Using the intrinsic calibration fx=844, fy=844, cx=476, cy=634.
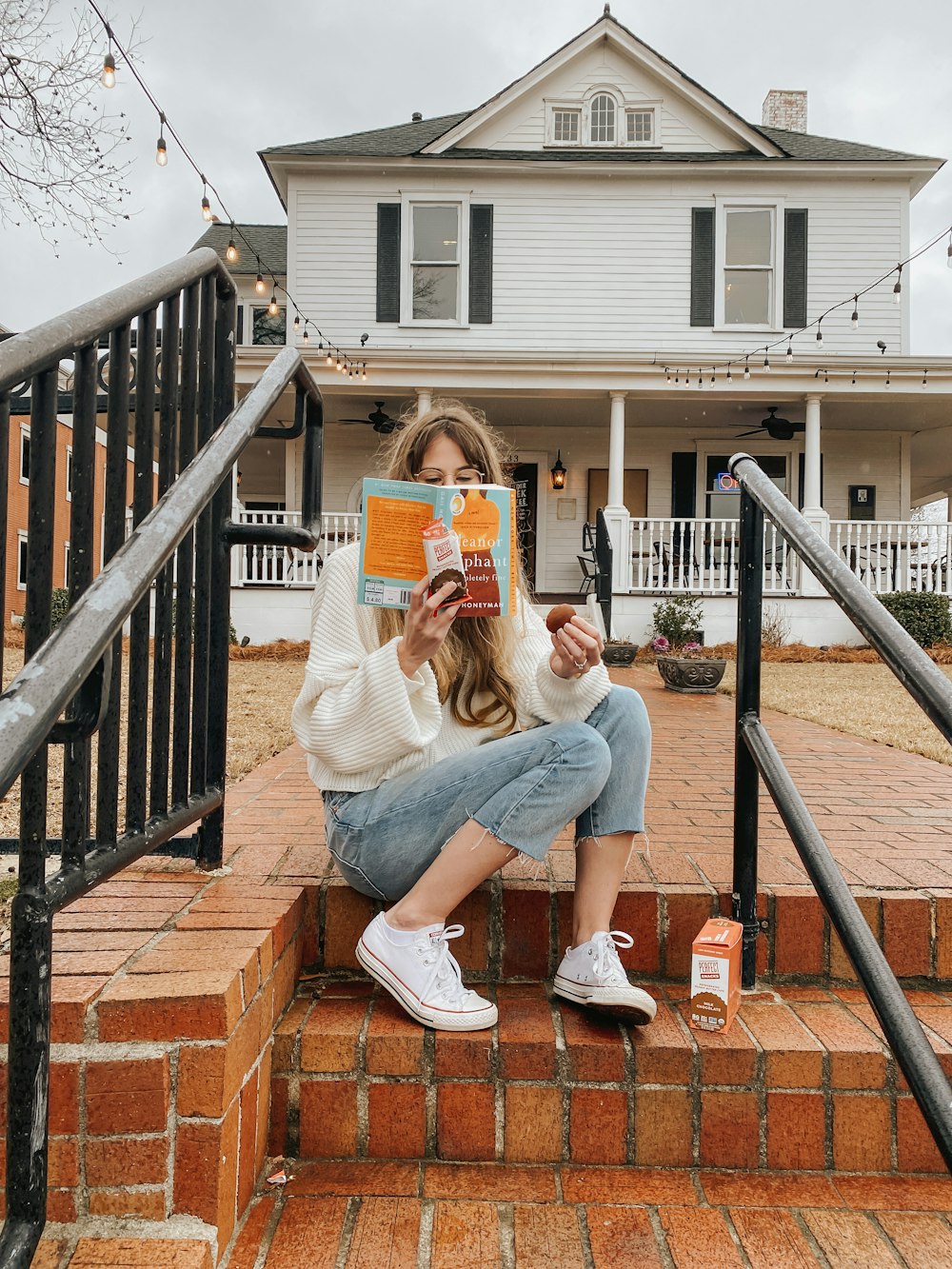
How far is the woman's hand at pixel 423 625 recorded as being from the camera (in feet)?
4.41

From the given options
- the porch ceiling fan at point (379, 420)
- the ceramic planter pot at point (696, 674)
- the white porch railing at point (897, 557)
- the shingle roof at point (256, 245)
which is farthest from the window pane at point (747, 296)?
the ceramic planter pot at point (696, 674)

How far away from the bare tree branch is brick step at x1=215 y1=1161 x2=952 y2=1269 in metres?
5.83

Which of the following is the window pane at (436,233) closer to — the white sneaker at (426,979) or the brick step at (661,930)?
the brick step at (661,930)

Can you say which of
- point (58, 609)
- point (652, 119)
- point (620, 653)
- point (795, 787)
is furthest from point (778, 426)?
point (795, 787)

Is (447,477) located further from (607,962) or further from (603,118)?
(603,118)

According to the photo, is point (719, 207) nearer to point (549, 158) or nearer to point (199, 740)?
point (549, 158)

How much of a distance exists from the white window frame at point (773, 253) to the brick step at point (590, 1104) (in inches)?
429

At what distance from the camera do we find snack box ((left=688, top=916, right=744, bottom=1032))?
4.50 ft

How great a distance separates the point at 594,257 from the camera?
10906 millimetres

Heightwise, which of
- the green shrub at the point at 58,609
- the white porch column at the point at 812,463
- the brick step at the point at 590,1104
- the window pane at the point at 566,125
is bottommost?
the brick step at the point at 590,1104

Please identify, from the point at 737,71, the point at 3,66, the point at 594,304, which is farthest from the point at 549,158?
the point at 737,71

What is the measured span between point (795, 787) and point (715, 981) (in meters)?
0.35

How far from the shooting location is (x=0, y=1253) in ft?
2.60

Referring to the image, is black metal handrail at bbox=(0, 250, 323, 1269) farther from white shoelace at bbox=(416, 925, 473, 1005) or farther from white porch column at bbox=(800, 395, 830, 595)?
white porch column at bbox=(800, 395, 830, 595)
